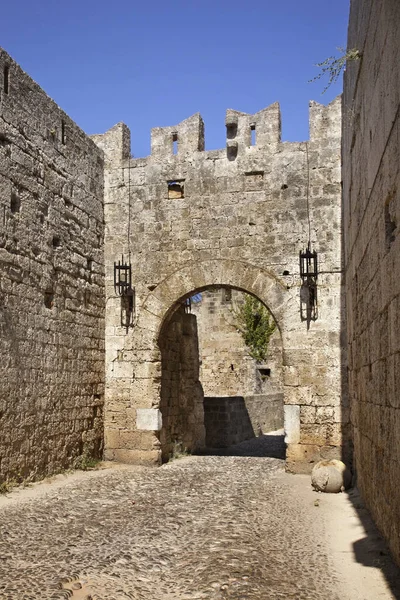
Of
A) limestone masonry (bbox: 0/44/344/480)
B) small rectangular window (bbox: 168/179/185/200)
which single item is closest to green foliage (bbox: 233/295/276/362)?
limestone masonry (bbox: 0/44/344/480)

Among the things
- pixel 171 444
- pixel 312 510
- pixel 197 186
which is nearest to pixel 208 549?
pixel 312 510

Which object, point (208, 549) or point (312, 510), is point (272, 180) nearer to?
point (312, 510)

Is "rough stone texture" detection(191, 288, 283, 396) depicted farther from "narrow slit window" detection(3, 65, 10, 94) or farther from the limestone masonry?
"narrow slit window" detection(3, 65, 10, 94)

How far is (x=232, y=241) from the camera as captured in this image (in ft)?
31.7

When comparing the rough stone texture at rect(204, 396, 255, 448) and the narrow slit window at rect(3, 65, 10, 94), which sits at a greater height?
the narrow slit window at rect(3, 65, 10, 94)

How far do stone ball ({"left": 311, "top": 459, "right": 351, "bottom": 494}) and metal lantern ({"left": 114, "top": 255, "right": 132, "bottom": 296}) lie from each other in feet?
13.2

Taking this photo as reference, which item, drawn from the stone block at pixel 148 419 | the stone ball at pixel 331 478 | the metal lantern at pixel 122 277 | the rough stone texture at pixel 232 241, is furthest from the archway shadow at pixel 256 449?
the metal lantern at pixel 122 277

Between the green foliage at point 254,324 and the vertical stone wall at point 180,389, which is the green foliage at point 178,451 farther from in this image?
the green foliage at point 254,324

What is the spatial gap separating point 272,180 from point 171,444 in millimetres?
4459

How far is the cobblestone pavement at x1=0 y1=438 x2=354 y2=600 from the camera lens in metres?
4.07

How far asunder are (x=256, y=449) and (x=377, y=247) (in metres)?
8.60

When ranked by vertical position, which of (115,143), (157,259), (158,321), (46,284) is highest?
(115,143)

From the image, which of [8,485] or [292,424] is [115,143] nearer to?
[292,424]

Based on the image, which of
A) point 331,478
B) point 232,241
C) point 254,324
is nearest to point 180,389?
point 232,241
